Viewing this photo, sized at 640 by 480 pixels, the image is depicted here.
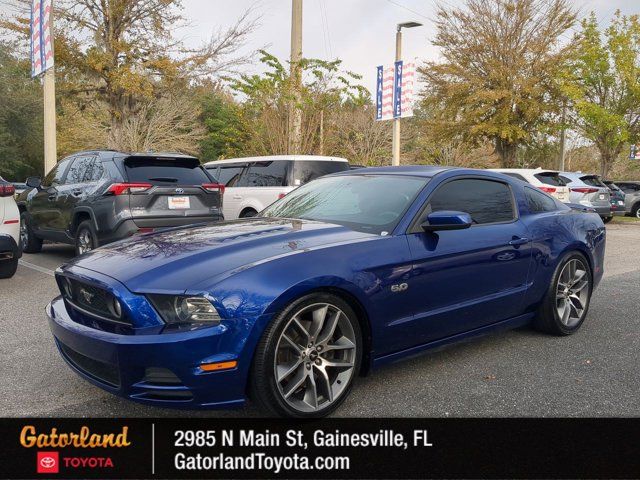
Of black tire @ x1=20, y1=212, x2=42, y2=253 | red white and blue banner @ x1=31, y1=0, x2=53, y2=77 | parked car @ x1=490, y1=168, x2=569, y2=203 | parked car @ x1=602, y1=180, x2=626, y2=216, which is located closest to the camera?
black tire @ x1=20, y1=212, x2=42, y2=253

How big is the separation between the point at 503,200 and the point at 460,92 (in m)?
21.9

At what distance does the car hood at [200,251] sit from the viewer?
298 centimetres

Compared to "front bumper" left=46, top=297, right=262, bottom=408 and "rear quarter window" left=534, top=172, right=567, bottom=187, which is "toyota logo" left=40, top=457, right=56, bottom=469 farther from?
"rear quarter window" left=534, top=172, right=567, bottom=187

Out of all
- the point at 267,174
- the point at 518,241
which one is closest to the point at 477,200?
the point at 518,241

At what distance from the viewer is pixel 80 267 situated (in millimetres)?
3422

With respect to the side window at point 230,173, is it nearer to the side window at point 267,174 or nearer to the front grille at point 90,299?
the side window at point 267,174

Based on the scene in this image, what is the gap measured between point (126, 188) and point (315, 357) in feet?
15.5

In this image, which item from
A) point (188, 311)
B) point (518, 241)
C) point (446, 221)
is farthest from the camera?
point (518, 241)

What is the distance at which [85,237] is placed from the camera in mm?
7723

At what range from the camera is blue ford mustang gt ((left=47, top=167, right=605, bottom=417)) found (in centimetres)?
285

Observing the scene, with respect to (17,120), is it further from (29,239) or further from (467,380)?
(467,380)

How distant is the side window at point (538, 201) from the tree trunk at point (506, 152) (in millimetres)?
22388

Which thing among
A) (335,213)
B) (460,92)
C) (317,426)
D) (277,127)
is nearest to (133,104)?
(277,127)

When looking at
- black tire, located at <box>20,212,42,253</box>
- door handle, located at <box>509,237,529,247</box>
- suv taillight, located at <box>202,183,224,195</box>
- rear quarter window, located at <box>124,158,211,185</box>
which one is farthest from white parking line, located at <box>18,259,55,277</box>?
door handle, located at <box>509,237,529,247</box>
